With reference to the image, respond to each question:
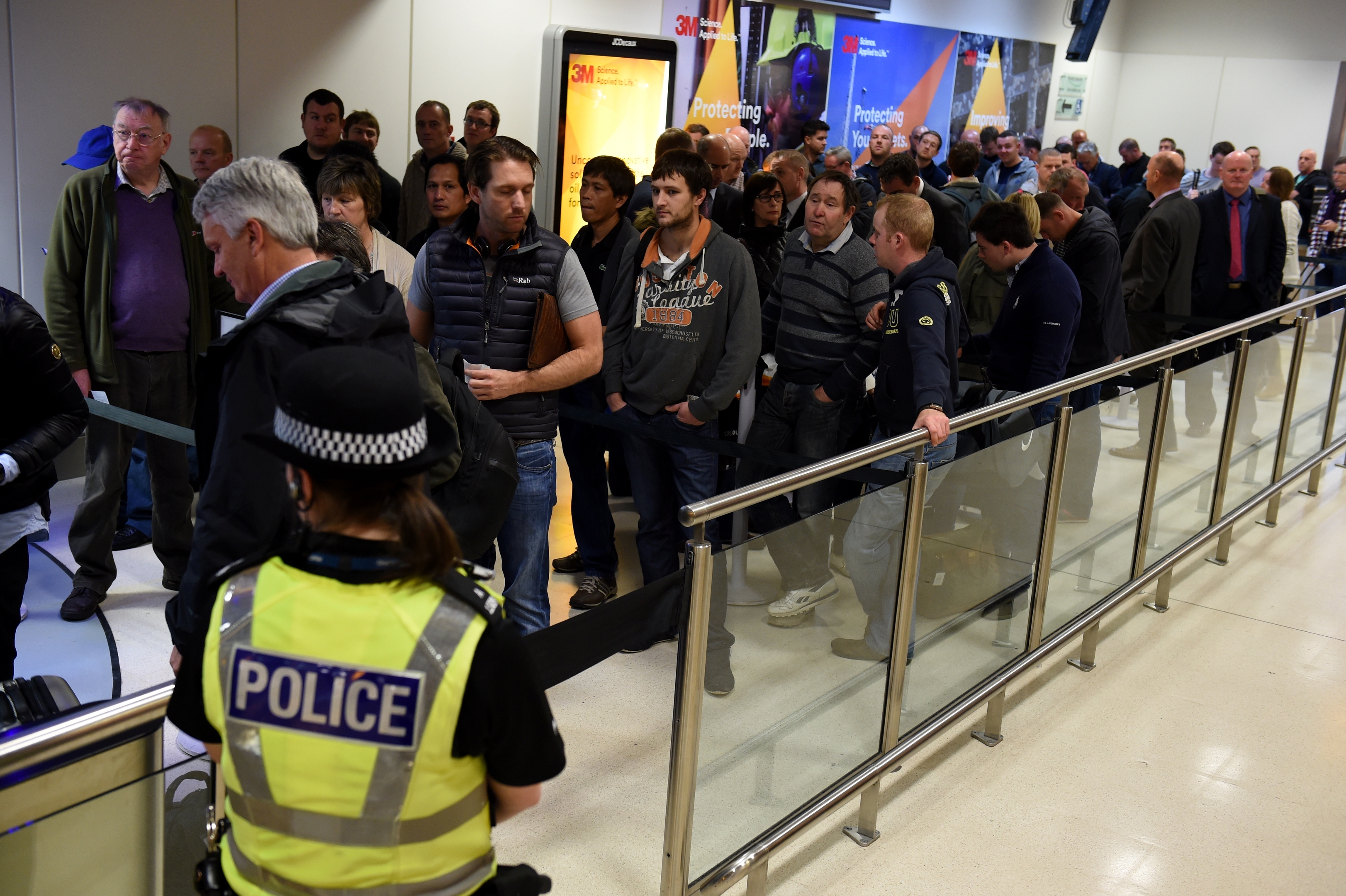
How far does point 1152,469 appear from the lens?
429cm

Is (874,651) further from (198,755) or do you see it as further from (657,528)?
(198,755)

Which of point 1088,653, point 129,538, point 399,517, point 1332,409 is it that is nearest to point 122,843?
point 399,517

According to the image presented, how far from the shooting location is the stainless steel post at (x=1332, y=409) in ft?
20.4

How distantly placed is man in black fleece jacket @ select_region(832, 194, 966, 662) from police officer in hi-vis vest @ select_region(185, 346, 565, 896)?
1760 millimetres

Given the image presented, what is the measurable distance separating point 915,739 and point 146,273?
3245 mm

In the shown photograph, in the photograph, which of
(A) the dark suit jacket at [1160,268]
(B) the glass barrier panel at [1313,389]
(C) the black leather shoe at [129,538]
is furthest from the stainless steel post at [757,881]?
(A) the dark suit jacket at [1160,268]

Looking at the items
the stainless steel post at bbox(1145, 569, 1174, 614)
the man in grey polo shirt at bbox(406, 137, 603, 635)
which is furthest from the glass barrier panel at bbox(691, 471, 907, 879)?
the stainless steel post at bbox(1145, 569, 1174, 614)

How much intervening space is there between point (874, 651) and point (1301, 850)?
133 centimetres

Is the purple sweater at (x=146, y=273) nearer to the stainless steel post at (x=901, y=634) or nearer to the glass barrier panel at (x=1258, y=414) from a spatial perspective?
the stainless steel post at (x=901, y=634)

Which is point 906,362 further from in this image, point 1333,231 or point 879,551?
point 1333,231

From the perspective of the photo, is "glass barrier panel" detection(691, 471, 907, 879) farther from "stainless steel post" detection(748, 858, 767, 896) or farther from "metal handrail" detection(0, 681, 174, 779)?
"metal handrail" detection(0, 681, 174, 779)

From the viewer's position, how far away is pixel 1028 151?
1276 cm

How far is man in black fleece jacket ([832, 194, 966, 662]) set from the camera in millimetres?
2973

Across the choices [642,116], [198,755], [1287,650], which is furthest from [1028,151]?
[198,755]
